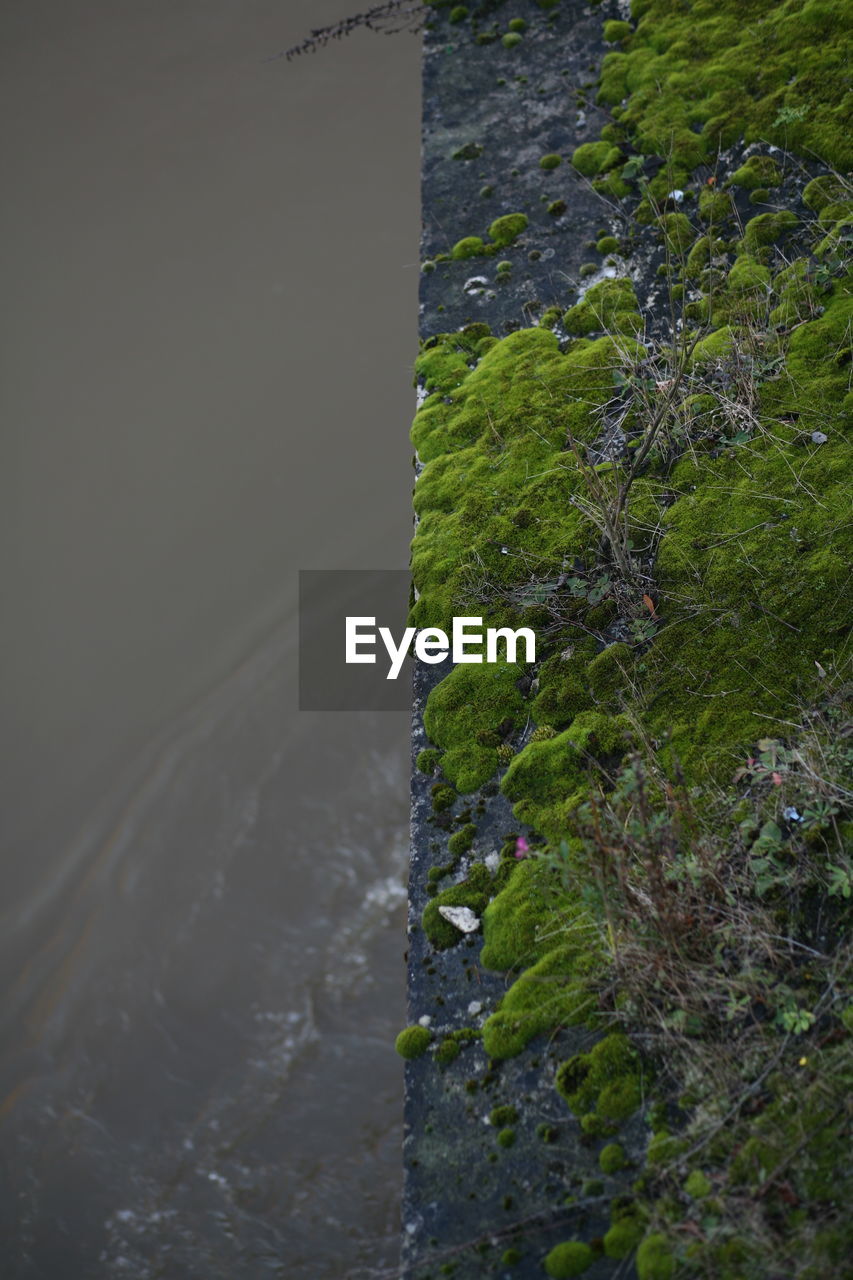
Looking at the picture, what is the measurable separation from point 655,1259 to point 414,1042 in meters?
0.76

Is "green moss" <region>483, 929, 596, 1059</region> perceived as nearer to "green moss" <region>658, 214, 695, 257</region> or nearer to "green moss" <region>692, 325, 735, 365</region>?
"green moss" <region>692, 325, 735, 365</region>

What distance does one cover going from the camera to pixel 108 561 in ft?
22.9

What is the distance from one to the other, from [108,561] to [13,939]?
2845 millimetres

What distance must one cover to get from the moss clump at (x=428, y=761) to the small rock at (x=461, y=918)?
47 centimetres

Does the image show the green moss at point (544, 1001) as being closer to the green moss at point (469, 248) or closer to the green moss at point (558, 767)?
the green moss at point (558, 767)

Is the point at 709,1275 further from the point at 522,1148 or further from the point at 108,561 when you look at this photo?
the point at 108,561

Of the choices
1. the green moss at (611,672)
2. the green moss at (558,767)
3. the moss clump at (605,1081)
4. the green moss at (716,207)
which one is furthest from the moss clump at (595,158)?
the moss clump at (605,1081)

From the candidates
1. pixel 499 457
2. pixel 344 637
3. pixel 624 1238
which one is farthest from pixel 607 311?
pixel 344 637

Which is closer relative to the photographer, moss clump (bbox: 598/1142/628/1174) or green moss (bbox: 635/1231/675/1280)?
green moss (bbox: 635/1231/675/1280)

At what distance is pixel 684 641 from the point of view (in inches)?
113

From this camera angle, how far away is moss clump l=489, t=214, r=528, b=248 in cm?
414

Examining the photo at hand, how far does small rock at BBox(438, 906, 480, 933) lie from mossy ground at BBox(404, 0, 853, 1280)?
29mm

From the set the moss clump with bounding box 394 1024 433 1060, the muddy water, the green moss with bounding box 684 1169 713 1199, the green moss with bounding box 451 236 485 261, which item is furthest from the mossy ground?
the muddy water

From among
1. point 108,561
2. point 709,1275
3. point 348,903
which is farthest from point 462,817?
point 108,561
